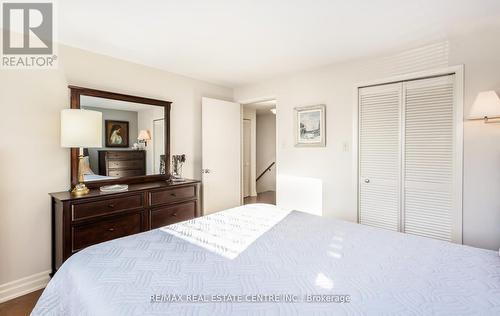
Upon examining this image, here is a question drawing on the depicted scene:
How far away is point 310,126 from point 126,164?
231 cm

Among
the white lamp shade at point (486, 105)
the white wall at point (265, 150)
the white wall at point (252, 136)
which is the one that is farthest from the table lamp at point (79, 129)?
the white wall at point (265, 150)

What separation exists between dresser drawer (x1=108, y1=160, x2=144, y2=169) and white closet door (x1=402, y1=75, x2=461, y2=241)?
300 cm

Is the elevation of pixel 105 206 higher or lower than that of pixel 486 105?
lower

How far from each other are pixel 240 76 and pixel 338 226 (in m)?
2.55

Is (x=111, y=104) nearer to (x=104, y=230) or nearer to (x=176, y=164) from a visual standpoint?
(x=176, y=164)

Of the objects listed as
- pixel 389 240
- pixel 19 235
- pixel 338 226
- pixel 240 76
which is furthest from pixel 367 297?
pixel 240 76

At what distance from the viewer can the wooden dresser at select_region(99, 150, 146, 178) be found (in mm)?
2801

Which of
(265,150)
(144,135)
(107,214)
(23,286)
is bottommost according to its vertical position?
(23,286)

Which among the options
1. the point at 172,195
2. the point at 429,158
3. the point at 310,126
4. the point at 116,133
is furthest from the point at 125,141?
the point at 429,158

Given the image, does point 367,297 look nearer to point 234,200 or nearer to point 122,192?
point 122,192

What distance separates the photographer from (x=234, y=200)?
4.16m

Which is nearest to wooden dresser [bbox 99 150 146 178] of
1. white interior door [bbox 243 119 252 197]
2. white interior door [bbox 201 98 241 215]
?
white interior door [bbox 201 98 241 215]

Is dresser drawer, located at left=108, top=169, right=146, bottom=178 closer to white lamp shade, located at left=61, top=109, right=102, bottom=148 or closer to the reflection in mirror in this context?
the reflection in mirror

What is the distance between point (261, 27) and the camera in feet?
7.27
